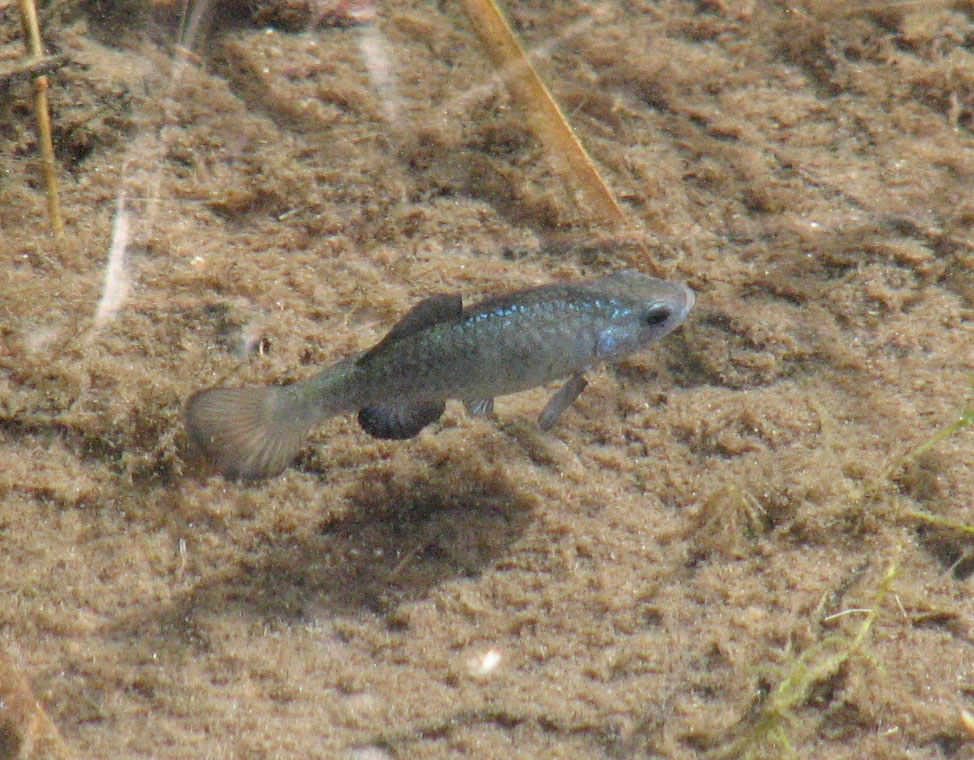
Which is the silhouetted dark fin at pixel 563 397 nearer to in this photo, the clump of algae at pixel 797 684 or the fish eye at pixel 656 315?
the fish eye at pixel 656 315

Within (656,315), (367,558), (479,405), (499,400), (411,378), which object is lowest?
(367,558)

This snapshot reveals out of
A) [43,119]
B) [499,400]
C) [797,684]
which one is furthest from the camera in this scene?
[43,119]

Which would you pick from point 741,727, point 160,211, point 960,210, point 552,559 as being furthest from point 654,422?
point 160,211

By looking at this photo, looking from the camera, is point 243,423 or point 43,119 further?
point 43,119

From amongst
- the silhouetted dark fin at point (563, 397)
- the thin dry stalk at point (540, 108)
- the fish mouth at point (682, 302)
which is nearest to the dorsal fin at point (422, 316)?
the silhouetted dark fin at point (563, 397)

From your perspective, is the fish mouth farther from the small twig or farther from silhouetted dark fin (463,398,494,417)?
the small twig

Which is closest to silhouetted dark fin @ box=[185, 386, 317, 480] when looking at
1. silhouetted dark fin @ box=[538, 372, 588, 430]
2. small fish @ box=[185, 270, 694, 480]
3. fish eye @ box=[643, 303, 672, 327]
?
small fish @ box=[185, 270, 694, 480]

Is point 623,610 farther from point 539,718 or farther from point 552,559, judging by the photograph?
point 539,718

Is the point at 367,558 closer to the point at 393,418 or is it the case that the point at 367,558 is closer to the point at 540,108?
the point at 393,418

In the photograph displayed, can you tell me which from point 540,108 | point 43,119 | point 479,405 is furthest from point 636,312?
point 43,119
